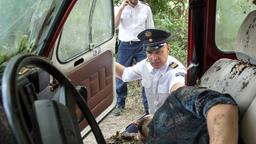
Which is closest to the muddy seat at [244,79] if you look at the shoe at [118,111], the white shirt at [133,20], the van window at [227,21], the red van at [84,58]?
the red van at [84,58]

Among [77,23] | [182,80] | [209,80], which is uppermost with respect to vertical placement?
[77,23]

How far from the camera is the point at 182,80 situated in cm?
387

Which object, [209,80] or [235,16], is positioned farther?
[235,16]

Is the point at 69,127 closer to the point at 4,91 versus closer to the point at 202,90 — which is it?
the point at 4,91

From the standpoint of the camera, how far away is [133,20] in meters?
6.30

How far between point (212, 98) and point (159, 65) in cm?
176

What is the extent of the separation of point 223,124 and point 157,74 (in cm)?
197

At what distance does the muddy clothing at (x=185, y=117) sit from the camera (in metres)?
2.42

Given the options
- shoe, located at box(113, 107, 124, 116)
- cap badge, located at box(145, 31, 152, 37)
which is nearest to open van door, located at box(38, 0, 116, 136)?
cap badge, located at box(145, 31, 152, 37)

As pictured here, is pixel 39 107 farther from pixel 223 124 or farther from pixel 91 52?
pixel 91 52

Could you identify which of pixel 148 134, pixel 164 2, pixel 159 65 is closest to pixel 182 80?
pixel 159 65

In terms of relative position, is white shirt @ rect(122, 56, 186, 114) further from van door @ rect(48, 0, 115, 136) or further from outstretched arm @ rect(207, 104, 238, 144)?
outstretched arm @ rect(207, 104, 238, 144)

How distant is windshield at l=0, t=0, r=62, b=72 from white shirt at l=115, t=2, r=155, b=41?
10.6ft

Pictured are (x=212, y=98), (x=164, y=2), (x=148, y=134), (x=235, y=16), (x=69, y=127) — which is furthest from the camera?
(x=164, y=2)
